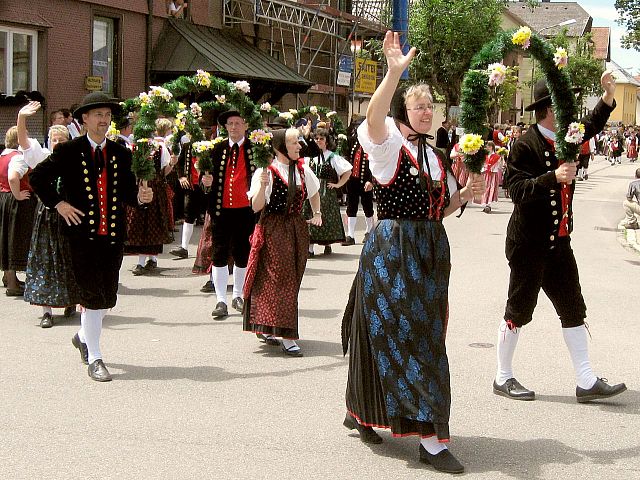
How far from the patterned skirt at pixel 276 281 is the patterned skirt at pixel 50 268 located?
1.85 m

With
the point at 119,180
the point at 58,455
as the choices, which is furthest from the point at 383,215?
the point at 119,180

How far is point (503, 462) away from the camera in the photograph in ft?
17.6

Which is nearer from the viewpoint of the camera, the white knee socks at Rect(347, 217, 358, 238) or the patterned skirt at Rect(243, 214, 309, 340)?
the patterned skirt at Rect(243, 214, 309, 340)

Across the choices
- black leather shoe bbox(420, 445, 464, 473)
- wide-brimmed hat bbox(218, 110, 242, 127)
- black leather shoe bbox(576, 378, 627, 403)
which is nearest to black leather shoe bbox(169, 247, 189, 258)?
wide-brimmed hat bbox(218, 110, 242, 127)

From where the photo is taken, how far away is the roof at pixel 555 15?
321 feet

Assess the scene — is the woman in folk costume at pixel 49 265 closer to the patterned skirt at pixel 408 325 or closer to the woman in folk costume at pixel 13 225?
the woman in folk costume at pixel 13 225

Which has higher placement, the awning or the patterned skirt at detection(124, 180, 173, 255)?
the awning

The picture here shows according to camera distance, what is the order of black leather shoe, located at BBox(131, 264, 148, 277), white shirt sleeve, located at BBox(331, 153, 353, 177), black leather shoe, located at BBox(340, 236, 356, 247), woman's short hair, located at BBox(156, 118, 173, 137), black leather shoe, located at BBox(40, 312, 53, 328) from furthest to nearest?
black leather shoe, located at BBox(340, 236, 356, 247) < white shirt sleeve, located at BBox(331, 153, 353, 177) < woman's short hair, located at BBox(156, 118, 173, 137) < black leather shoe, located at BBox(131, 264, 148, 277) < black leather shoe, located at BBox(40, 312, 53, 328)

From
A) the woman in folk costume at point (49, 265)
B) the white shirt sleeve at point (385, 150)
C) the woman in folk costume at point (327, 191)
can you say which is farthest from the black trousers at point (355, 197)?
the white shirt sleeve at point (385, 150)

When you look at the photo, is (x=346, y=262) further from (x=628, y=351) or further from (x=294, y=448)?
(x=294, y=448)

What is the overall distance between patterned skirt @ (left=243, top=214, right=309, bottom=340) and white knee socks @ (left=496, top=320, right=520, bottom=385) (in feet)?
5.96

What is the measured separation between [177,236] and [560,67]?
10.7 m

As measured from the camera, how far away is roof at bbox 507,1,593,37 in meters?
97.8

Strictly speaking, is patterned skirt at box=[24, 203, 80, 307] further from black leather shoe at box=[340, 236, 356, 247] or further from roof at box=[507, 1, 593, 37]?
roof at box=[507, 1, 593, 37]
